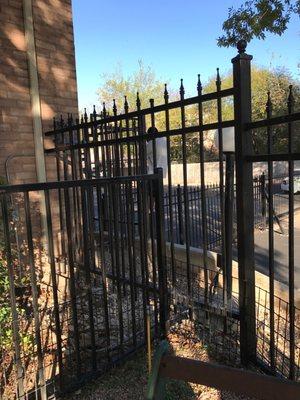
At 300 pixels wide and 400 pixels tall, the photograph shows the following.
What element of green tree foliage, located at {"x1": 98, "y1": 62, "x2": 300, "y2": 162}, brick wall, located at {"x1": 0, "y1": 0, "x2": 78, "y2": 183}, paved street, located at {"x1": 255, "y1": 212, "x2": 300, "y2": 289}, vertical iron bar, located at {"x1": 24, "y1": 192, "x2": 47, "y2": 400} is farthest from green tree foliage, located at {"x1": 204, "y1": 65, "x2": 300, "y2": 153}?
vertical iron bar, located at {"x1": 24, "y1": 192, "x2": 47, "y2": 400}

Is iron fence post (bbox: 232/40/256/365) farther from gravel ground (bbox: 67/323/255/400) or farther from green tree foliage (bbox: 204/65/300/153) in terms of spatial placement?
green tree foliage (bbox: 204/65/300/153)

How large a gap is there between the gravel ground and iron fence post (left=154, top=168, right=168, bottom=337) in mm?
281

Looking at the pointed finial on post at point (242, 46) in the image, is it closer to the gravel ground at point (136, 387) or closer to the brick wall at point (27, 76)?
the gravel ground at point (136, 387)

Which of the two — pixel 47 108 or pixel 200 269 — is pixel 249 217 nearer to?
pixel 200 269

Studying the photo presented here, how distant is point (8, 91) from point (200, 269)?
11.0ft

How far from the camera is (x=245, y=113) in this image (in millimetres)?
2824

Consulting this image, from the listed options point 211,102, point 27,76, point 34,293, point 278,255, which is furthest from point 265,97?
point 34,293

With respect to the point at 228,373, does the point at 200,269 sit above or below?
below

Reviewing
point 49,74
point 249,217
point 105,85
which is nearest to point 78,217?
point 49,74

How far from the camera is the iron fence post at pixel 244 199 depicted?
2818 millimetres

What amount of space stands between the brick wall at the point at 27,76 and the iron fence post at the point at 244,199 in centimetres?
327

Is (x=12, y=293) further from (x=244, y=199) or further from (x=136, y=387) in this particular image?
(x=244, y=199)

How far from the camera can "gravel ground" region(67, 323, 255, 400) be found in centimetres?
262

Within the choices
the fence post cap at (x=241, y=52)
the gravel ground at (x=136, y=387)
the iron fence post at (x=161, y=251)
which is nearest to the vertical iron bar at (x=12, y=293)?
the gravel ground at (x=136, y=387)
